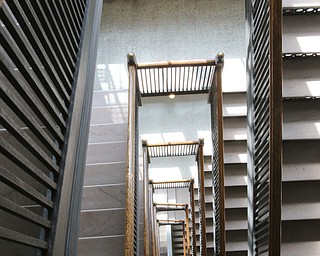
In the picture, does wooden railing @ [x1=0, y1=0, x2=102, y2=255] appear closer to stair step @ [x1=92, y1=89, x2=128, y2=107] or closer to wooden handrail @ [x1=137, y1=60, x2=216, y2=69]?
wooden handrail @ [x1=137, y1=60, x2=216, y2=69]

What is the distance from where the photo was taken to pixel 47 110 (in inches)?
50.0

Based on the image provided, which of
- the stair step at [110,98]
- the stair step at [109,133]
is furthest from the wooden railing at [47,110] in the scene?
the stair step at [110,98]

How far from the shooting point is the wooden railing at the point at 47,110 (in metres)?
0.96

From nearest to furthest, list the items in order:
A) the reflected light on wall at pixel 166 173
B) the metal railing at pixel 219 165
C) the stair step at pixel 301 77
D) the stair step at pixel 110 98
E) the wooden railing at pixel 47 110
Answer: the wooden railing at pixel 47 110 → the stair step at pixel 301 77 → the metal railing at pixel 219 165 → the stair step at pixel 110 98 → the reflected light on wall at pixel 166 173

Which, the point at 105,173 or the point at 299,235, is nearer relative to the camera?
the point at 299,235

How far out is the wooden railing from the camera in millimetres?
956

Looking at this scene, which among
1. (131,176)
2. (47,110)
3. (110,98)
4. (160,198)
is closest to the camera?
(47,110)

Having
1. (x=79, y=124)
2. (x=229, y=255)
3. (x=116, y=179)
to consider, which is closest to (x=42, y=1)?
(x=79, y=124)

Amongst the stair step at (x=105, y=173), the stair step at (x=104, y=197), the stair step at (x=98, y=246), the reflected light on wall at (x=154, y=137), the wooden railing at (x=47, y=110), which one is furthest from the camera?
the reflected light on wall at (x=154, y=137)

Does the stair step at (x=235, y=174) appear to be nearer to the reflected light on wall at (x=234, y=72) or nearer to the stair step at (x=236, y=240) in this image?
the stair step at (x=236, y=240)

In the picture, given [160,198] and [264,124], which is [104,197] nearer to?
[264,124]

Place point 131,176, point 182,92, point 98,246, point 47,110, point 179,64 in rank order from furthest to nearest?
1. point 182,92
2. point 179,64
3. point 98,246
4. point 131,176
5. point 47,110

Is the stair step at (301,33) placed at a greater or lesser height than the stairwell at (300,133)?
greater

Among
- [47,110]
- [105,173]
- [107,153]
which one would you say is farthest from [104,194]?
[47,110]
